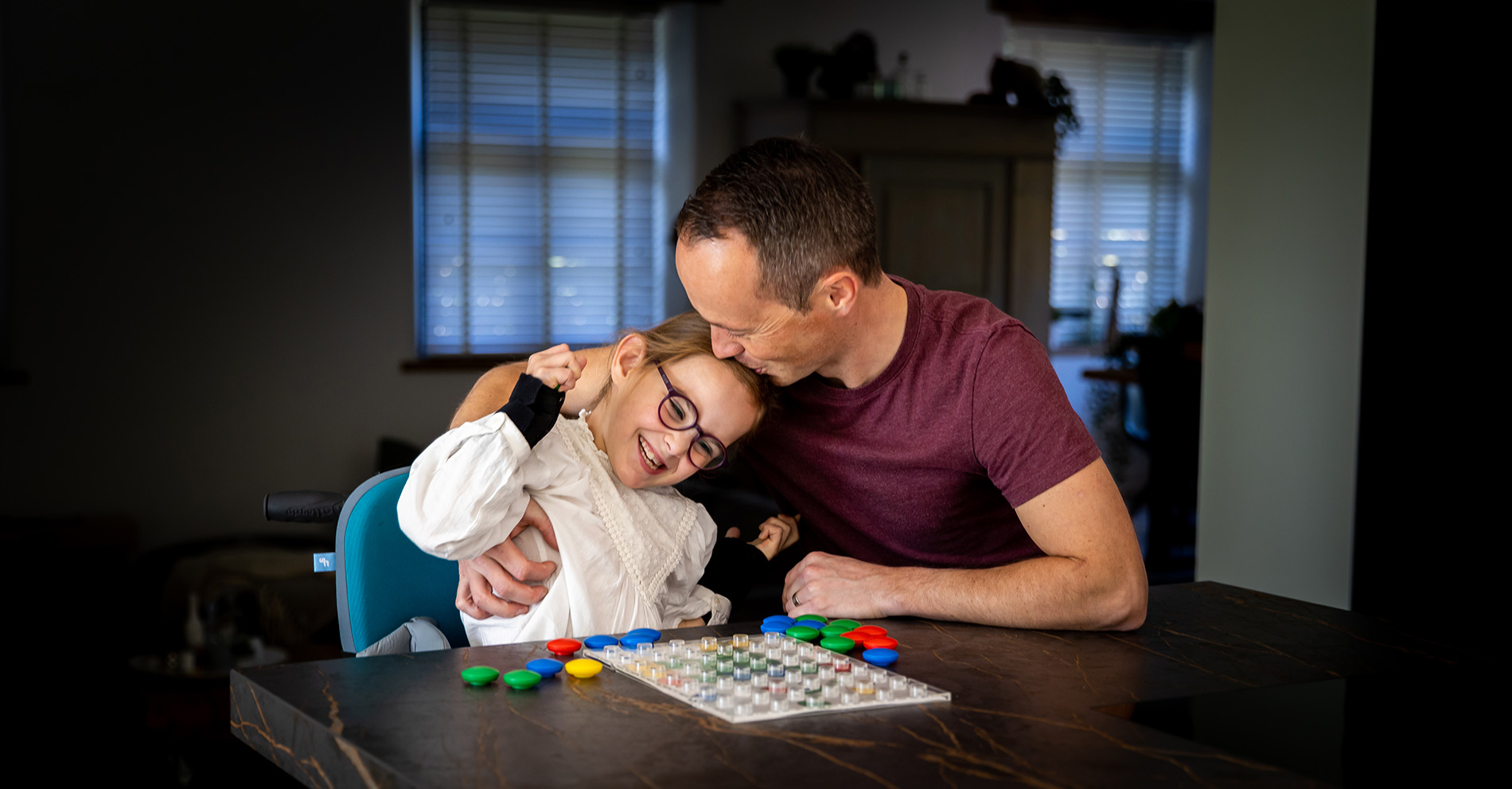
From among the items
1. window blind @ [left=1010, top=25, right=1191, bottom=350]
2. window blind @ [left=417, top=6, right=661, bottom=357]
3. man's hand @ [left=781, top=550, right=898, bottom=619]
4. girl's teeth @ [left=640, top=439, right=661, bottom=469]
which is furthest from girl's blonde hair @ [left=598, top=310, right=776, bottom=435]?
window blind @ [left=1010, top=25, right=1191, bottom=350]

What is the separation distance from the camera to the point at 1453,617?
2.76m

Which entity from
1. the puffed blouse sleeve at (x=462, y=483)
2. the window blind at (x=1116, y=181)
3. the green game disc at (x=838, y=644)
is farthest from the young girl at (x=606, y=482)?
the window blind at (x=1116, y=181)

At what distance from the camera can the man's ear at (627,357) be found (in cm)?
161

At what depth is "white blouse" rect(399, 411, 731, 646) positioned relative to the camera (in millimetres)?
1297

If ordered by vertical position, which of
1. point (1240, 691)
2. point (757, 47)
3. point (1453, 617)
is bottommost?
point (1453, 617)

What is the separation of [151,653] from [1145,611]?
340cm

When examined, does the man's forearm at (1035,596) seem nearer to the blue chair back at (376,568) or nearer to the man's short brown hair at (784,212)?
the man's short brown hair at (784,212)

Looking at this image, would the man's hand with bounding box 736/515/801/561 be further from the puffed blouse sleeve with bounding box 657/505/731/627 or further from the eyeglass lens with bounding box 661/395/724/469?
the eyeglass lens with bounding box 661/395/724/469

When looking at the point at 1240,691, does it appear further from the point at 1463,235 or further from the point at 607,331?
the point at 607,331

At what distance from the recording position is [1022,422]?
1575mm

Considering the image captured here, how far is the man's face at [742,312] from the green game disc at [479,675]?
0.60m

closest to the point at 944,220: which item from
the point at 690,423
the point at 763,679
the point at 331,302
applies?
the point at 331,302

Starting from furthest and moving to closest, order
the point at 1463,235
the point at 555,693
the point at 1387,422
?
the point at 1387,422 < the point at 1463,235 < the point at 555,693

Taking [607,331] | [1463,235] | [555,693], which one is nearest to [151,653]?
[607,331]
